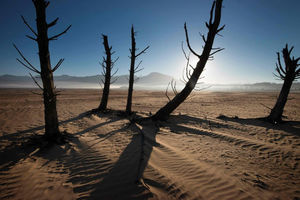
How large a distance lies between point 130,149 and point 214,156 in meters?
2.48

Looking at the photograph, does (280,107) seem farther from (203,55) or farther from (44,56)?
(44,56)

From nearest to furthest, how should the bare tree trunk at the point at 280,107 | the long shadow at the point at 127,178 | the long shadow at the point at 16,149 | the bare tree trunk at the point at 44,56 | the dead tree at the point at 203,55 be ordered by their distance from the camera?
the long shadow at the point at 127,178, the long shadow at the point at 16,149, the bare tree trunk at the point at 44,56, the dead tree at the point at 203,55, the bare tree trunk at the point at 280,107

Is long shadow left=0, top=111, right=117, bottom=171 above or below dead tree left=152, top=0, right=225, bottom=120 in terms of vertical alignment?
below

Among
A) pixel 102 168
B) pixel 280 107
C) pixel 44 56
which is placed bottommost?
pixel 102 168

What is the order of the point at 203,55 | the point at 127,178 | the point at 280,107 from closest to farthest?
1. the point at 127,178
2. the point at 203,55
3. the point at 280,107

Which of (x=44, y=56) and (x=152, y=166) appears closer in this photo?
(x=152, y=166)

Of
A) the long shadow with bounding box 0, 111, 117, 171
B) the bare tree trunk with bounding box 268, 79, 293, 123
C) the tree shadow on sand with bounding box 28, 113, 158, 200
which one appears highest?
the bare tree trunk with bounding box 268, 79, 293, 123

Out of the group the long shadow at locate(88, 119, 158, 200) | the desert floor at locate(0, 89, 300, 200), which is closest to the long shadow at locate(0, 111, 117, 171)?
the desert floor at locate(0, 89, 300, 200)

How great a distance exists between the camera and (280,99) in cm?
684

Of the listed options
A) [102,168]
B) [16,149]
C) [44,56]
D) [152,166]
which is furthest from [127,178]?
[44,56]

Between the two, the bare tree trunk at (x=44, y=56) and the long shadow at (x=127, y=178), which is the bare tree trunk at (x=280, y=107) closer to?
the long shadow at (x=127, y=178)

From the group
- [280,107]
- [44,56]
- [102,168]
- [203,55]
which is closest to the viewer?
[102,168]

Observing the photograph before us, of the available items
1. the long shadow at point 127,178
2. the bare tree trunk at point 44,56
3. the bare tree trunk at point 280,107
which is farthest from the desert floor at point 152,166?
the bare tree trunk at point 280,107

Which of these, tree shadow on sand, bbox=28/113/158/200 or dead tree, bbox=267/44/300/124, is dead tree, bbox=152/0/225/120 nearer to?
tree shadow on sand, bbox=28/113/158/200
